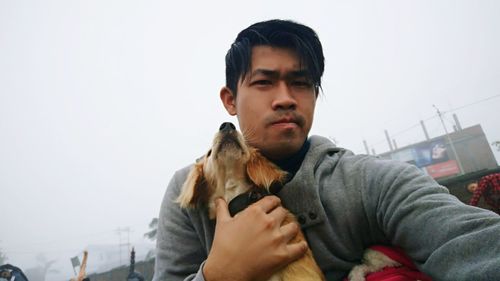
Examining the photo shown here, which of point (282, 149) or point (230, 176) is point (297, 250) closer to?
point (282, 149)

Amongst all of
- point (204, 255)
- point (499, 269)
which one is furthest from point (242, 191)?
point (499, 269)

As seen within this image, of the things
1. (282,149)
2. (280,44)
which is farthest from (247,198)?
(280,44)

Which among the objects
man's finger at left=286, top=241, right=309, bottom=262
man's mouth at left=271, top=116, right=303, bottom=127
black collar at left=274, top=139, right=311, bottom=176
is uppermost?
man's mouth at left=271, top=116, right=303, bottom=127

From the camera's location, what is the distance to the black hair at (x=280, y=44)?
2.35 metres

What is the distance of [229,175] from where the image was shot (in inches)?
98.6

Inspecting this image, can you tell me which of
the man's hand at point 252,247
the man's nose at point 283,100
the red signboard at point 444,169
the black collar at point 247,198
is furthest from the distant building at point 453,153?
the man's hand at point 252,247

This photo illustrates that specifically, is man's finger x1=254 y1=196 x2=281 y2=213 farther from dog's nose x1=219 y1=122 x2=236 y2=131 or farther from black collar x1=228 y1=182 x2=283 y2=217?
dog's nose x1=219 y1=122 x2=236 y2=131

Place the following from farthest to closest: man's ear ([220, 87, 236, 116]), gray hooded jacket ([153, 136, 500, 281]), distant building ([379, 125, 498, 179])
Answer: distant building ([379, 125, 498, 179]) → man's ear ([220, 87, 236, 116]) → gray hooded jacket ([153, 136, 500, 281])

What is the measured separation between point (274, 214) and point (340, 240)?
0.45 m

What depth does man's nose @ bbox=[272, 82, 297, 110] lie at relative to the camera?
2.07 metres

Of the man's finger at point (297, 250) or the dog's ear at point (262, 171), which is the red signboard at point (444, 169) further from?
the man's finger at point (297, 250)

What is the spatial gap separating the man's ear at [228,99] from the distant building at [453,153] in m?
47.6

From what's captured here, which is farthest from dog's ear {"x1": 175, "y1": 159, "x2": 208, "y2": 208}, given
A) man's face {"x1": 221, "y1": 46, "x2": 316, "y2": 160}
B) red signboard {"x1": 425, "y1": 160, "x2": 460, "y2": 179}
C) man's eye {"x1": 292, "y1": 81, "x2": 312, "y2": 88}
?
red signboard {"x1": 425, "y1": 160, "x2": 460, "y2": 179}

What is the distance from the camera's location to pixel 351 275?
5.70 ft
